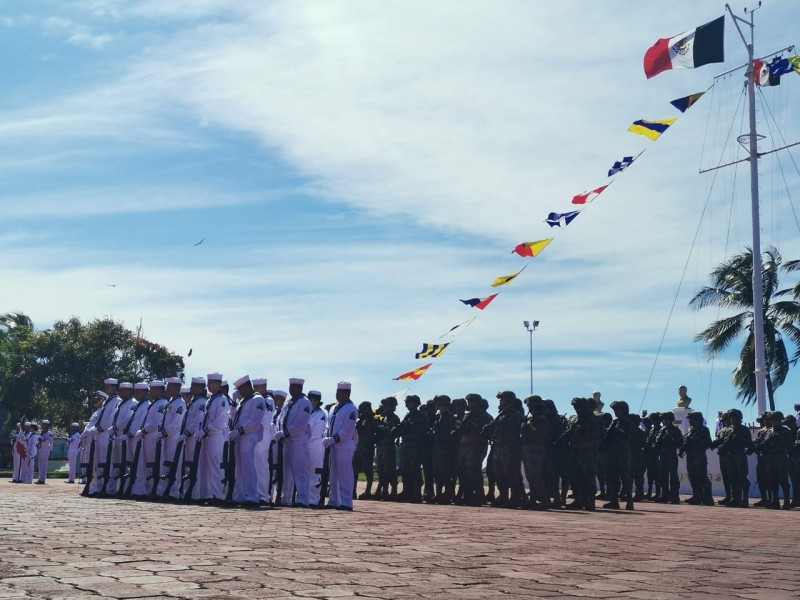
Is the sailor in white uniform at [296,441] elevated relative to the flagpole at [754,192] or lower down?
lower down

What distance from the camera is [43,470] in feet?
98.2

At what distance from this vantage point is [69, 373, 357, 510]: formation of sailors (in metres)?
14.8

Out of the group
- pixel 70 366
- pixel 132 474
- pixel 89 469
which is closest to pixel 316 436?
pixel 132 474

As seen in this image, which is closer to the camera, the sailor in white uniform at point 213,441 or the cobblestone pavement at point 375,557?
the cobblestone pavement at point 375,557

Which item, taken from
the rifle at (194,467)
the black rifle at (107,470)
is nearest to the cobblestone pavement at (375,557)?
the rifle at (194,467)

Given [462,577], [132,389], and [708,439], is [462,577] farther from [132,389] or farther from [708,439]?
[708,439]

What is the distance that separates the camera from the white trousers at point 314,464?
Result: 15852 millimetres

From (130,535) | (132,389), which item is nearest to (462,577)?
(130,535)

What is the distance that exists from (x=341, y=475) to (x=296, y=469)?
31.8 inches

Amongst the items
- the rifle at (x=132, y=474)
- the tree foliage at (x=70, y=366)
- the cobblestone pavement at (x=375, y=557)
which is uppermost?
the tree foliage at (x=70, y=366)

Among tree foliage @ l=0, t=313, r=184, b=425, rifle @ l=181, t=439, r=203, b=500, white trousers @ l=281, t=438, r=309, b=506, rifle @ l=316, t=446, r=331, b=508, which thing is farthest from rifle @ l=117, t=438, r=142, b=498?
tree foliage @ l=0, t=313, r=184, b=425

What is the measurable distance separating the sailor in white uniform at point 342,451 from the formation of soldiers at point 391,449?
18 millimetres

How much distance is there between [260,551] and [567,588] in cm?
271

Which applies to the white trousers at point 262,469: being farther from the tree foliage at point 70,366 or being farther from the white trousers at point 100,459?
the tree foliage at point 70,366
